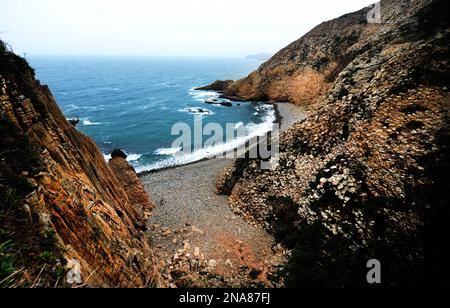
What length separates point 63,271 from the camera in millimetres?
5027

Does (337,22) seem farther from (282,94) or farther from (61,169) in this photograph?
(61,169)

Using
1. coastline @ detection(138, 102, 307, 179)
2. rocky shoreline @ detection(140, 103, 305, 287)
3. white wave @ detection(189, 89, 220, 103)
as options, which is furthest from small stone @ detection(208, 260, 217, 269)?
white wave @ detection(189, 89, 220, 103)

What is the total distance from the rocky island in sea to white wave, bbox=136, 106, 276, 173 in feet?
27.0

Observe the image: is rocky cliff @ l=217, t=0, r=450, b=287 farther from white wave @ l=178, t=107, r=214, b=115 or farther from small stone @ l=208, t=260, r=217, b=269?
white wave @ l=178, t=107, r=214, b=115

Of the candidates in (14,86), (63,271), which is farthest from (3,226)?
(14,86)

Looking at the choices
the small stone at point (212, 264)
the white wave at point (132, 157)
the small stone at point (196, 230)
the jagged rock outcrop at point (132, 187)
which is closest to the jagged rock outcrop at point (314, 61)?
the white wave at point (132, 157)

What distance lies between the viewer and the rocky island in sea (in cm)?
674

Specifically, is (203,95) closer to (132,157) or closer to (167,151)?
(167,151)

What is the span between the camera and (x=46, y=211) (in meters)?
6.16

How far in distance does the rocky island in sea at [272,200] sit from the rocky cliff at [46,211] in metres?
0.04

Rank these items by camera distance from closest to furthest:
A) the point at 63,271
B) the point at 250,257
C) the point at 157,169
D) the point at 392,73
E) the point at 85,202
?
the point at 63,271 < the point at 85,202 < the point at 250,257 < the point at 392,73 < the point at 157,169

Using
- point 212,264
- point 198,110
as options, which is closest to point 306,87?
point 198,110

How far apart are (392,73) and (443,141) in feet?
25.1

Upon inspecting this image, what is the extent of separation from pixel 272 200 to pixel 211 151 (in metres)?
21.8
